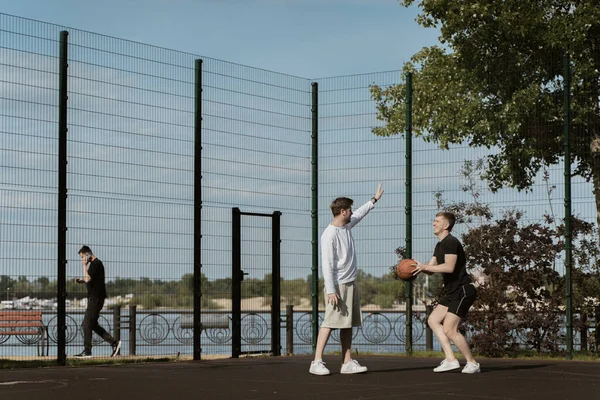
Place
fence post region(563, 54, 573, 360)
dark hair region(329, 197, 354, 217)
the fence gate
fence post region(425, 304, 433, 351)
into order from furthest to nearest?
fence post region(425, 304, 433, 351)
the fence gate
fence post region(563, 54, 573, 360)
dark hair region(329, 197, 354, 217)

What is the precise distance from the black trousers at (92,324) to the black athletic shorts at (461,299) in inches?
203

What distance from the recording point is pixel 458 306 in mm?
10648

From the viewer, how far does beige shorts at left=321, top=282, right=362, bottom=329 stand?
406 inches

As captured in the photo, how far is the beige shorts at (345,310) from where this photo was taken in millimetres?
10312

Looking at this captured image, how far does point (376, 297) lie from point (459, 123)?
14.5ft

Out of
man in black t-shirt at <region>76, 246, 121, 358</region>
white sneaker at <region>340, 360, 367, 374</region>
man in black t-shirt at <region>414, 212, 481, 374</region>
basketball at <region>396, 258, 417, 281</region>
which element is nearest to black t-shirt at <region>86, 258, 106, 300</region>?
man in black t-shirt at <region>76, 246, 121, 358</region>

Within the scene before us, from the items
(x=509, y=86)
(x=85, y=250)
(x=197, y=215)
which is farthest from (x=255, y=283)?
(x=509, y=86)

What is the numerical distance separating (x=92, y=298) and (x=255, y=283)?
2.40 meters

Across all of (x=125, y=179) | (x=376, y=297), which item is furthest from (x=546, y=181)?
(x=125, y=179)

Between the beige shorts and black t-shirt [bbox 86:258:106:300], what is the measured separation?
3.62m

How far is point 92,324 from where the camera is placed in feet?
45.5

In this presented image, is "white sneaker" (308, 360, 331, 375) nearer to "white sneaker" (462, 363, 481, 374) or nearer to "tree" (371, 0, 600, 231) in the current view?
"white sneaker" (462, 363, 481, 374)

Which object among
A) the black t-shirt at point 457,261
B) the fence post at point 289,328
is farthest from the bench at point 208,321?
the black t-shirt at point 457,261

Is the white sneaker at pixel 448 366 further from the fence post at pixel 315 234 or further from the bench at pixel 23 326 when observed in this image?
the bench at pixel 23 326
